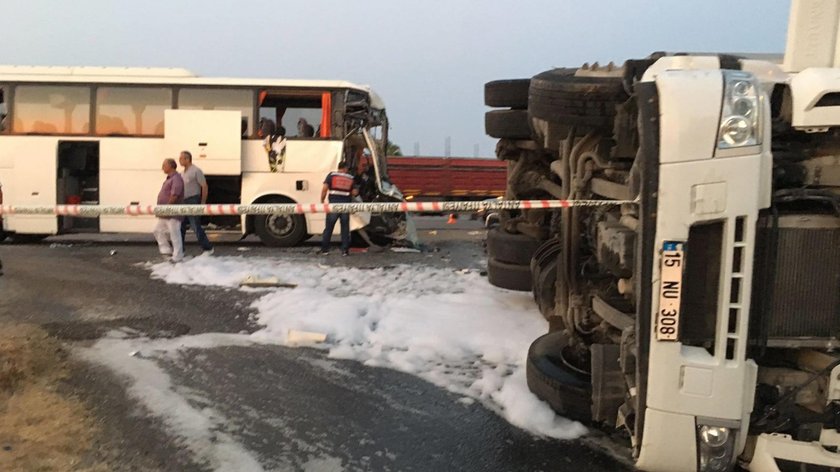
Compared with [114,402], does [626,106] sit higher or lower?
higher

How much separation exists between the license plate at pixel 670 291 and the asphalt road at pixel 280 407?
120 centimetres

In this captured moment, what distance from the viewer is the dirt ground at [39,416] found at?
3609 mm

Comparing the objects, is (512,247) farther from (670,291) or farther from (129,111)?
(129,111)

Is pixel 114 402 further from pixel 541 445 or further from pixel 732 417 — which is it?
pixel 732 417

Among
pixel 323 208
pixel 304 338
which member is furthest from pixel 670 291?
pixel 304 338

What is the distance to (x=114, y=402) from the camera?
4.48 meters

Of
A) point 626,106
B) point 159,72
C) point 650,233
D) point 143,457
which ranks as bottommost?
point 143,457

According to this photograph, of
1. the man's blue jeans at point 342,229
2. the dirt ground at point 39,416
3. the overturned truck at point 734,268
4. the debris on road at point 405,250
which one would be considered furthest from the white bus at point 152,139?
the overturned truck at point 734,268

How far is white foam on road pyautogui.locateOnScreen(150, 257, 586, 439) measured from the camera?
4922 mm

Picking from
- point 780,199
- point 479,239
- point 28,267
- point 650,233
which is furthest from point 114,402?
point 479,239

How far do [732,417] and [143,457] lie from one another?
2864 mm

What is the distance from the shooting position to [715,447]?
2910 millimetres

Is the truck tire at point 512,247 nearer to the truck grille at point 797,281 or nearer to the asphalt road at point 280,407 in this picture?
the asphalt road at point 280,407

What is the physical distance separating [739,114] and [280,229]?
11843 mm
